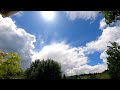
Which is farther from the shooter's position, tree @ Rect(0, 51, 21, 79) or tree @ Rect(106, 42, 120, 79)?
tree @ Rect(106, 42, 120, 79)

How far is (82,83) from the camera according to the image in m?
1.90

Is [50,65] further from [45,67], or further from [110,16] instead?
[110,16]

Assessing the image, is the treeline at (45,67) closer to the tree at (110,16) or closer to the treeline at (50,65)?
the treeline at (50,65)

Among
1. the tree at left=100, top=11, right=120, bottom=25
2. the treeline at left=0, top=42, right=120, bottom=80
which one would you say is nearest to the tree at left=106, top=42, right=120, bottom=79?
the treeline at left=0, top=42, right=120, bottom=80

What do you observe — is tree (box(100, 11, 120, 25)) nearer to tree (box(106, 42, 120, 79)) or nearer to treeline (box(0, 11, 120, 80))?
treeline (box(0, 11, 120, 80))

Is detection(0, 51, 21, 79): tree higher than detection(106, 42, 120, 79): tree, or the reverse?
detection(106, 42, 120, 79): tree

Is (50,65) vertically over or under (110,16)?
over

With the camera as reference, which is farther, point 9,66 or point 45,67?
point 45,67

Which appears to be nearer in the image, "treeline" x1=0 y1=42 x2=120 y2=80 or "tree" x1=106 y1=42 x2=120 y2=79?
"treeline" x1=0 y1=42 x2=120 y2=80

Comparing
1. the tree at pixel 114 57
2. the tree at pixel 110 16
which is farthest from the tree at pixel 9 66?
the tree at pixel 114 57

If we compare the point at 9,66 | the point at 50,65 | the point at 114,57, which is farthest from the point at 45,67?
the point at 9,66
